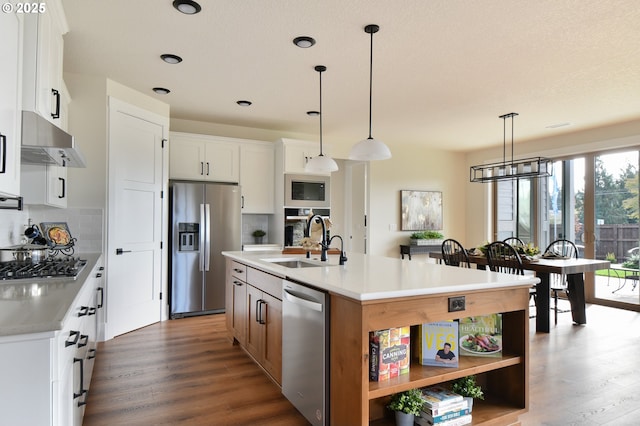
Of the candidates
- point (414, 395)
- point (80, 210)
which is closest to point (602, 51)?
point (414, 395)

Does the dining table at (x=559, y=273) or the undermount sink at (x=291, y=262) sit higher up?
the undermount sink at (x=291, y=262)

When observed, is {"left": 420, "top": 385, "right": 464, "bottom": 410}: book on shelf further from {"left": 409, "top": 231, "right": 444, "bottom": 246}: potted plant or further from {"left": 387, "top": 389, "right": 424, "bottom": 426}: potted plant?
{"left": 409, "top": 231, "right": 444, "bottom": 246}: potted plant

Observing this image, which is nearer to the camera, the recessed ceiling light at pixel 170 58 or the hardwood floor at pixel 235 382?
the hardwood floor at pixel 235 382

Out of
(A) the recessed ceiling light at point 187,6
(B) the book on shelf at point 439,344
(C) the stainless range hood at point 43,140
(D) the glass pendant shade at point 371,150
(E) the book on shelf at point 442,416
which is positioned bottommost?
(E) the book on shelf at point 442,416

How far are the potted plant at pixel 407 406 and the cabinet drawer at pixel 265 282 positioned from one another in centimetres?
95

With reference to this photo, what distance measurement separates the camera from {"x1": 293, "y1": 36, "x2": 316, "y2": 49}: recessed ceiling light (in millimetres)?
2934

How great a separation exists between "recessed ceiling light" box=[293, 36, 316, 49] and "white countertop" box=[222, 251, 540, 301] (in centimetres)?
170

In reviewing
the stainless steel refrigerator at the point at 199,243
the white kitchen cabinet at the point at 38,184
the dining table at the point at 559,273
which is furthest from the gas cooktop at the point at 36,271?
the dining table at the point at 559,273

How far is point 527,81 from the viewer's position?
12.4 feet

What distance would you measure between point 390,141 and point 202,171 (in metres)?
3.33

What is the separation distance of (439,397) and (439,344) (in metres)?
0.26

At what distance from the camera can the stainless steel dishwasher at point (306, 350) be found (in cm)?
199

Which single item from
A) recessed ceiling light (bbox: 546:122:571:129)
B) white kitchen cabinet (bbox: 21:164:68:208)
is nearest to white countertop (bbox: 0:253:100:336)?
white kitchen cabinet (bbox: 21:164:68:208)

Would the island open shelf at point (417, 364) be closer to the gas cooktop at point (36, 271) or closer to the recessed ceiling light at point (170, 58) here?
the gas cooktop at point (36, 271)
